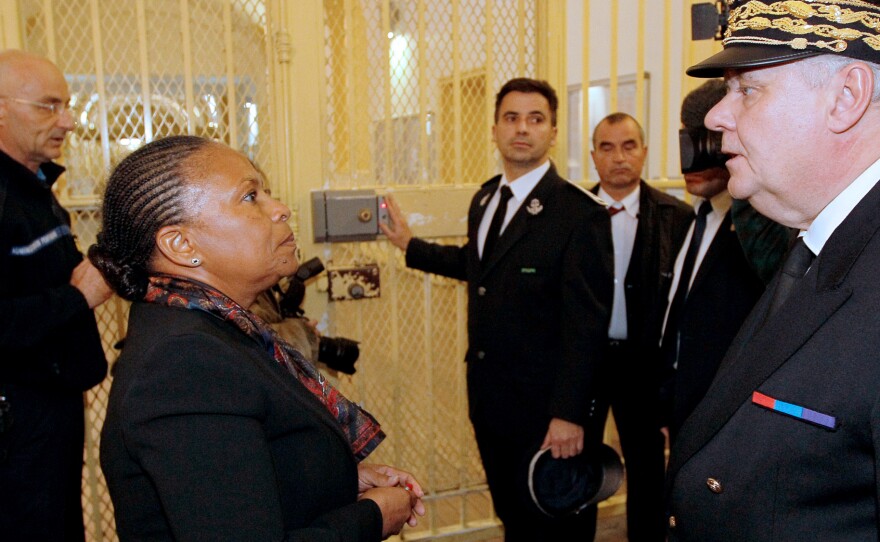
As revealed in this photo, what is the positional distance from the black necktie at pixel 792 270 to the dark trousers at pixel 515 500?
1.16m

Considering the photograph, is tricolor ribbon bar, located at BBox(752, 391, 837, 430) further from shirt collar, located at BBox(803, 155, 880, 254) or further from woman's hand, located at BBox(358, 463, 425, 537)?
woman's hand, located at BBox(358, 463, 425, 537)

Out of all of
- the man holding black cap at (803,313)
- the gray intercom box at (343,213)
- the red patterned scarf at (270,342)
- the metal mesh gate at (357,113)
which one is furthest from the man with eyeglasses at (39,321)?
the man holding black cap at (803,313)

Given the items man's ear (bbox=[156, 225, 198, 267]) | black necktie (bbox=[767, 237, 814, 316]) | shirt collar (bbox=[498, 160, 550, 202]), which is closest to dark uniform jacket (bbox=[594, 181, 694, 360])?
shirt collar (bbox=[498, 160, 550, 202])

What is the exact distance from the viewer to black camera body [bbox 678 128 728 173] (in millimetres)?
1844

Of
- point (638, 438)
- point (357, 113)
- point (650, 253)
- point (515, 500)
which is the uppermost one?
point (357, 113)

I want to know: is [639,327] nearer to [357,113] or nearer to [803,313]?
[357,113]

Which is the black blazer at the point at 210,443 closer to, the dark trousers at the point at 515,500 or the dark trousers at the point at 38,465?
the dark trousers at the point at 38,465

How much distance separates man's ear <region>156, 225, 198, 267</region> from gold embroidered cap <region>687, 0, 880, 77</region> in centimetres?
90

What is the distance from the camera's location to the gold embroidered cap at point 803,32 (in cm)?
94

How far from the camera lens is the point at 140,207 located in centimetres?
110

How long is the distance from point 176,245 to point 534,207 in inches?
52.6

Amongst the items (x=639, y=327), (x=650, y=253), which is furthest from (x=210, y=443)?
(x=650, y=253)

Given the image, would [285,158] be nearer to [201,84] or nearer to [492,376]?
[201,84]

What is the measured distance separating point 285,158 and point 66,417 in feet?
3.52
